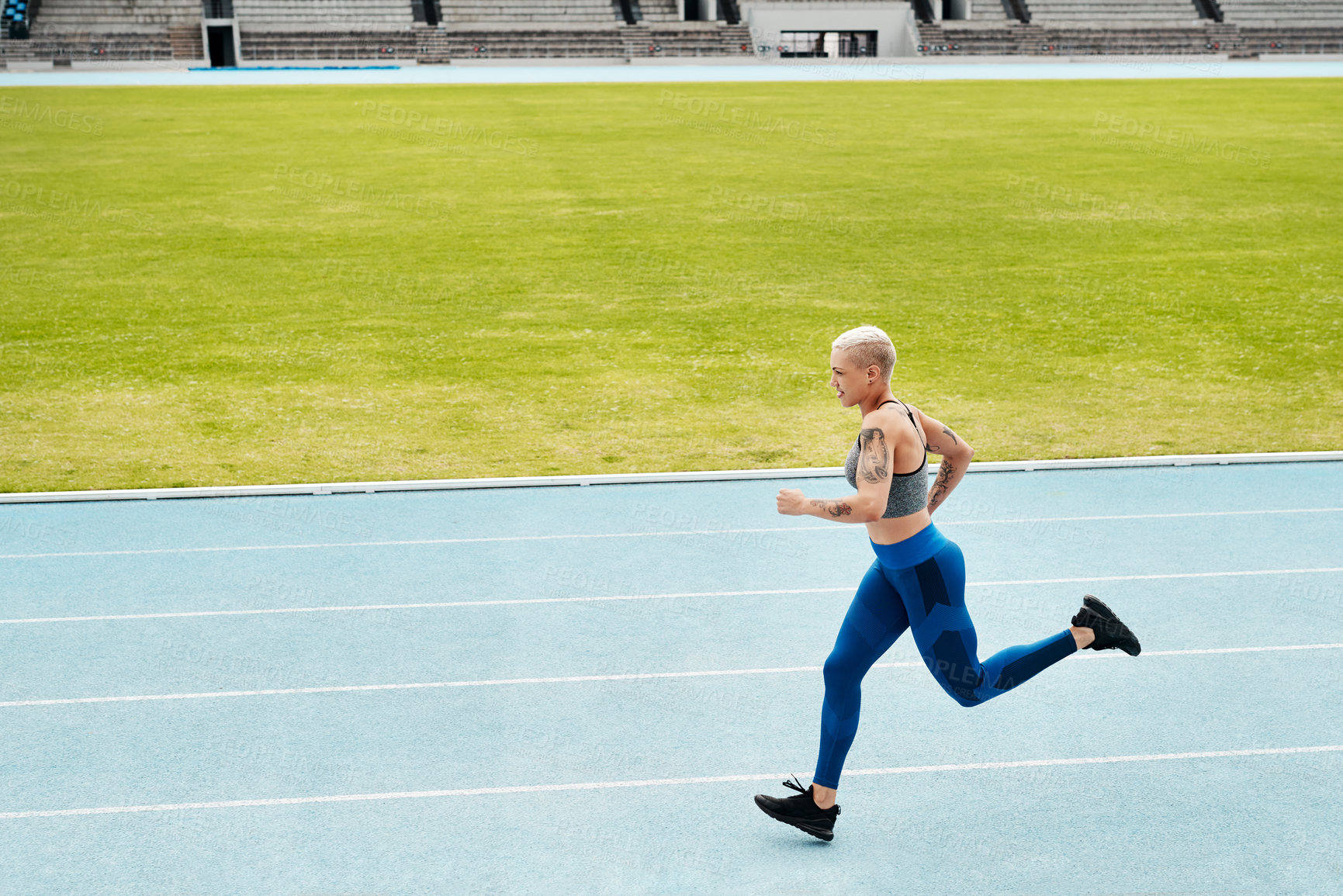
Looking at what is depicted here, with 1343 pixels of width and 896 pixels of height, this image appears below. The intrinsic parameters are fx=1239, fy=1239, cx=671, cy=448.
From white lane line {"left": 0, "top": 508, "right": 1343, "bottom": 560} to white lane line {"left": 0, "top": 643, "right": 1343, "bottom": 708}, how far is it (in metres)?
2.07

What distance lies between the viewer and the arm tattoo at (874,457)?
457 centimetres

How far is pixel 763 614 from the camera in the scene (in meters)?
7.21

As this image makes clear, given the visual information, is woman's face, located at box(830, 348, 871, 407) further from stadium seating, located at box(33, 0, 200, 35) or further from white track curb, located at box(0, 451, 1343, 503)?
stadium seating, located at box(33, 0, 200, 35)

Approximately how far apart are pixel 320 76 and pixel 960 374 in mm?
34987

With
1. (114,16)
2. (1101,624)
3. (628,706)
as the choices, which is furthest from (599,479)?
(114,16)

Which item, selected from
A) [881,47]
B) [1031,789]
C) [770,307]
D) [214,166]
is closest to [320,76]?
[214,166]

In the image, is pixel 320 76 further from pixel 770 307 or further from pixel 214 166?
pixel 770 307

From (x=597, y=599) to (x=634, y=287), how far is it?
9390 millimetres

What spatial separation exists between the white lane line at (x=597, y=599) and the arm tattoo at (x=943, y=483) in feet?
7.93

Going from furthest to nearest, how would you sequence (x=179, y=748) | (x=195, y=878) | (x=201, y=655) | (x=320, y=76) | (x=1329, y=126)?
(x=320, y=76)
(x=1329, y=126)
(x=201, y=655)
(x=179, y=748)
(x=195, y=878)

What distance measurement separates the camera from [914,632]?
4.96 meters

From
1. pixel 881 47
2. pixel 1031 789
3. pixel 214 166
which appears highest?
pixel 881 47

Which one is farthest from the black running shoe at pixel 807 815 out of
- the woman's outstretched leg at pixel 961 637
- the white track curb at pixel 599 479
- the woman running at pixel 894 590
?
the white track curb at pixel 599 479

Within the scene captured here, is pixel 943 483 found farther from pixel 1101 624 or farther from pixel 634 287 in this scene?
pixel 634 287
